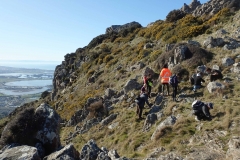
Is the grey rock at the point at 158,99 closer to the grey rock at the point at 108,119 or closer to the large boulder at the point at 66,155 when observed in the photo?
the grey rock at the point at 108,119

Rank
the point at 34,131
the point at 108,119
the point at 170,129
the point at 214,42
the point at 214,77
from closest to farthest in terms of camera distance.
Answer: the point at 34,131 → the point at 170,129 → the point at 214,77 → the point at 108,119 → the point at 214,42

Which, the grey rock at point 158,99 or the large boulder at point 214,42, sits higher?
the large boulder at point 214,42

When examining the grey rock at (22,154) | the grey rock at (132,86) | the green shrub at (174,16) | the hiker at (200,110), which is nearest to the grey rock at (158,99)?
the grey rock at (132,86)

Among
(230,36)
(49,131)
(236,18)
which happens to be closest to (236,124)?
Answer: (49,131)

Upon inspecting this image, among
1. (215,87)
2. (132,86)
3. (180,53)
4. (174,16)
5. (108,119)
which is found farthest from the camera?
(174,16)

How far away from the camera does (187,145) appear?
913cm

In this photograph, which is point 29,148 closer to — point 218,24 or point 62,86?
point 218,24

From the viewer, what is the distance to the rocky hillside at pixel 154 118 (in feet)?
27.6

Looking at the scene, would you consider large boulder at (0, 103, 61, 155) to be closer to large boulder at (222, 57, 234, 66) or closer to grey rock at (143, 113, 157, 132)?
grey rock at (143, 113, 157, 132)

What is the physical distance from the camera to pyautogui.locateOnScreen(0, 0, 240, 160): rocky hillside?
8414 mm

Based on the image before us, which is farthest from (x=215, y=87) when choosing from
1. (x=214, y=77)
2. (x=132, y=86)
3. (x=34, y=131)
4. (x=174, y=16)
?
(x=174, y=16)

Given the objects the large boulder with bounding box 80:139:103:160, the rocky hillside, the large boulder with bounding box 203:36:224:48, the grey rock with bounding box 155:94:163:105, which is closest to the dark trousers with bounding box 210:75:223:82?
the rocky hillside

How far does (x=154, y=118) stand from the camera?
519 inches

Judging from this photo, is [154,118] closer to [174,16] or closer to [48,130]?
[48,130]
